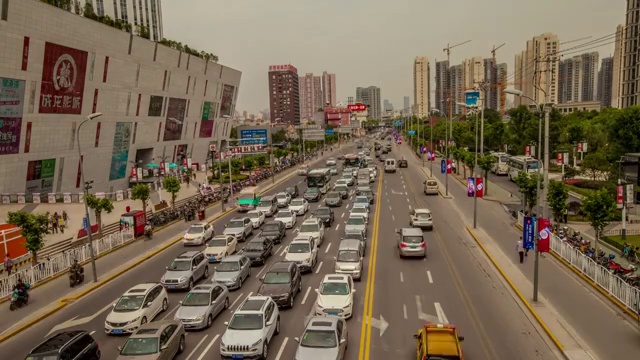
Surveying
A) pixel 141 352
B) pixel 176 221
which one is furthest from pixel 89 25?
pixel 141 352

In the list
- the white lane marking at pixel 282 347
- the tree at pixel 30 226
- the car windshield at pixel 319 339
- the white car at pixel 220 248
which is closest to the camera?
the car windshield at pixel 319 339

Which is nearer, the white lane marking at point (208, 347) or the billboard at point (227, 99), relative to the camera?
the white lane marking at point (208, 347)

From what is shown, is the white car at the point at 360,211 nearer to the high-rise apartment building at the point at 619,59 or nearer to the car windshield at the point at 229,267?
the car windshield at the point at 229,267

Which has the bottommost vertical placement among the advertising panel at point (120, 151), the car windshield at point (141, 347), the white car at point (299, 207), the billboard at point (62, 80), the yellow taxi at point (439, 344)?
the car windshield at point (141, 347)

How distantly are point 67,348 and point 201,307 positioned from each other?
532 centimetres

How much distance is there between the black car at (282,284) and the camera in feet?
67.8

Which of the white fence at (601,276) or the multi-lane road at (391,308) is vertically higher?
the white fence at (601,276)

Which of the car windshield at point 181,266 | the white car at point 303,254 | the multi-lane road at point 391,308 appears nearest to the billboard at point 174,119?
the multi-lane road at point 391,308

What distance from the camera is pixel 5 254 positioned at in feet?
101

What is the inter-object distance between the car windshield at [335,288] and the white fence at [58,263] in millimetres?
17718

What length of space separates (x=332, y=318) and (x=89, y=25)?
5707 cm

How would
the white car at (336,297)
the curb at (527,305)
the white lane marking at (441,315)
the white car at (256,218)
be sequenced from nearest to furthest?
the curb at (527,305) → the white car at (336,297) → the white lane marking at (441,315) → the white car at (256,218)

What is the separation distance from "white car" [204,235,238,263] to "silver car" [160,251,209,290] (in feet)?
8.79

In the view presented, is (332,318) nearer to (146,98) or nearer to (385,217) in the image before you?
(385,217)
